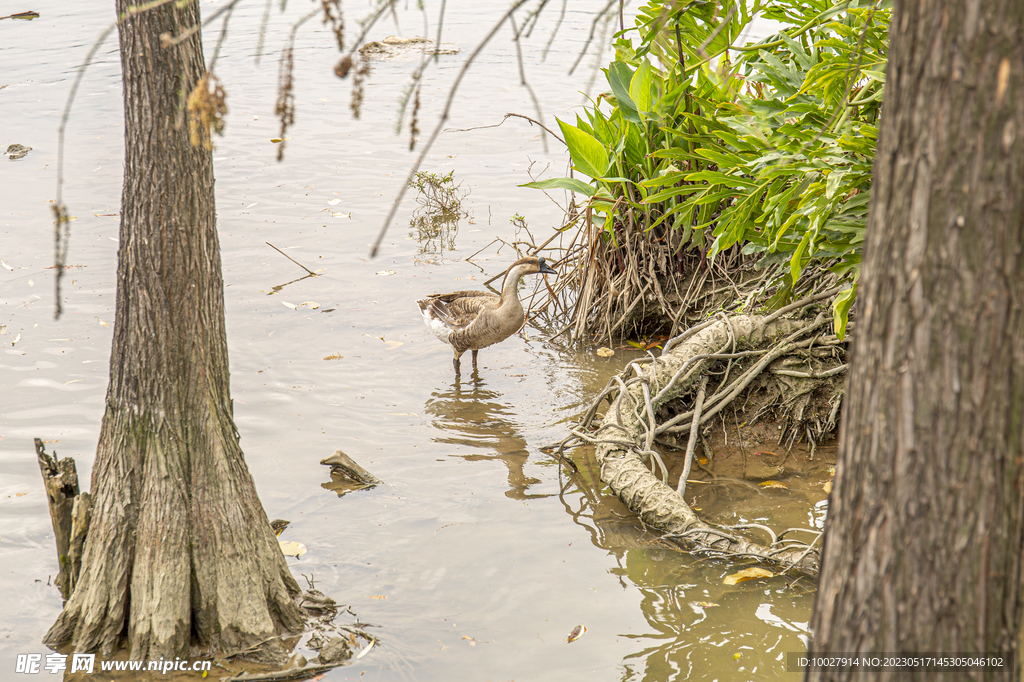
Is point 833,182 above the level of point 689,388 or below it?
above

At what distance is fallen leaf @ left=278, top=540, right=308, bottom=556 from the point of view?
4480mm

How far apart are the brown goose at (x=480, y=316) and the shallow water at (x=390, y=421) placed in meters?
0.37

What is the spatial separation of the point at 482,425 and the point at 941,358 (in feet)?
15.5

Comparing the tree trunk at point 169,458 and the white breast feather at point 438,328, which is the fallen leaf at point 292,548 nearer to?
the tree trunk at point 169,458

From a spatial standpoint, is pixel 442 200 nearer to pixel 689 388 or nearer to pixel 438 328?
pixel 438 328

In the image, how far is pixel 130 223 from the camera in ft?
10.6

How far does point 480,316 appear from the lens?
6.87 m

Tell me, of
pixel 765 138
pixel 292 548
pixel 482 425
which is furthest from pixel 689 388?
pixel 292 548

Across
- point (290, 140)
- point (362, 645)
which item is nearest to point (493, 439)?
point (362, 645)

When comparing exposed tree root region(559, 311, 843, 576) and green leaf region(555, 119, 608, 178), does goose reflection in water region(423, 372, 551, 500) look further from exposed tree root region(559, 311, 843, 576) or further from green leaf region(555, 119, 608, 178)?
green leaf region(555, 119, 608, 178)


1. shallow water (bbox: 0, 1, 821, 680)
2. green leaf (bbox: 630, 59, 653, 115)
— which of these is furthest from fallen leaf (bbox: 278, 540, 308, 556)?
green leaf (bbox: 630, 59, 653, 115)

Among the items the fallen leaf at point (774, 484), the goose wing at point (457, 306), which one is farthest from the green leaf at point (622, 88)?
the fallen leaf at point (774, 484)

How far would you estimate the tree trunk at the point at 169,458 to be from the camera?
3225 millimetres

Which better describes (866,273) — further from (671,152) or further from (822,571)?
(671,152)
